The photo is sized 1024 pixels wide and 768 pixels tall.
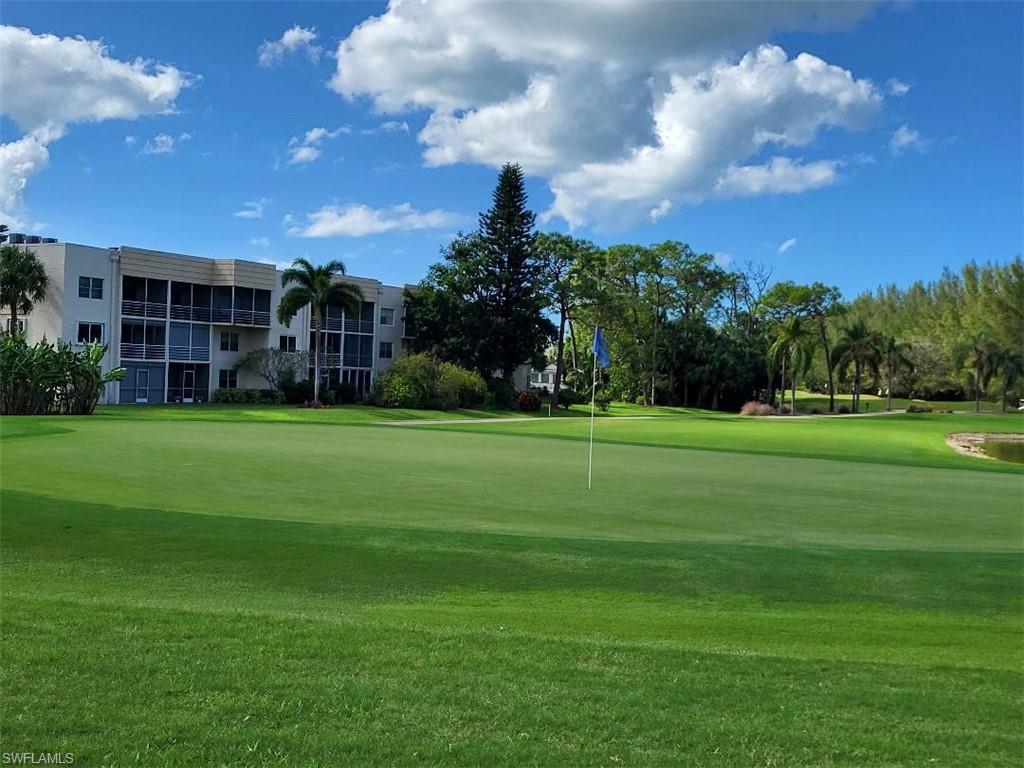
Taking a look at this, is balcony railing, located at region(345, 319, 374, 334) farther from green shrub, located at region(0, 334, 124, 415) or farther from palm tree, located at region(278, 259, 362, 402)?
green shrub, located at region(0, 334, 124, 415)

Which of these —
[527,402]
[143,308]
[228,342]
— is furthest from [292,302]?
[527,402]

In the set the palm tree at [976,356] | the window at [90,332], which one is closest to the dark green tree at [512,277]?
the window at [90,332]

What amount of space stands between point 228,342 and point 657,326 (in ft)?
150

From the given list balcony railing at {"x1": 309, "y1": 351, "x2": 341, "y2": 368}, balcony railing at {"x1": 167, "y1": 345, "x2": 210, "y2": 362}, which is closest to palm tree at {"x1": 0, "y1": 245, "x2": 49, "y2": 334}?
balcony railing at {"x1": 167, "y1": 345, "x2": 210, "y2": 362}

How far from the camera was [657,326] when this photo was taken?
96.2m

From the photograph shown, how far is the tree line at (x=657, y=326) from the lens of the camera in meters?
78.8

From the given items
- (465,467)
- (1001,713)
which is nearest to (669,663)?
(1001,713)

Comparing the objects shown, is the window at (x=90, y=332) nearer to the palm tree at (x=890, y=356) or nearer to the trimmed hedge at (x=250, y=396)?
the trimmed hedge at (x=250, y=396)

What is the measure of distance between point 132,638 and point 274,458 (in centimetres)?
1500

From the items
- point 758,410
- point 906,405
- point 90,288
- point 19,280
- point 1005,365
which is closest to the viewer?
point 19,280

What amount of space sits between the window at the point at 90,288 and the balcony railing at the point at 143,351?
3600 mm

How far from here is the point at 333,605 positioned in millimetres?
8195

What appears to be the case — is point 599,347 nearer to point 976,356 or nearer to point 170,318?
point 170,318

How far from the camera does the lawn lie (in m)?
5.05
